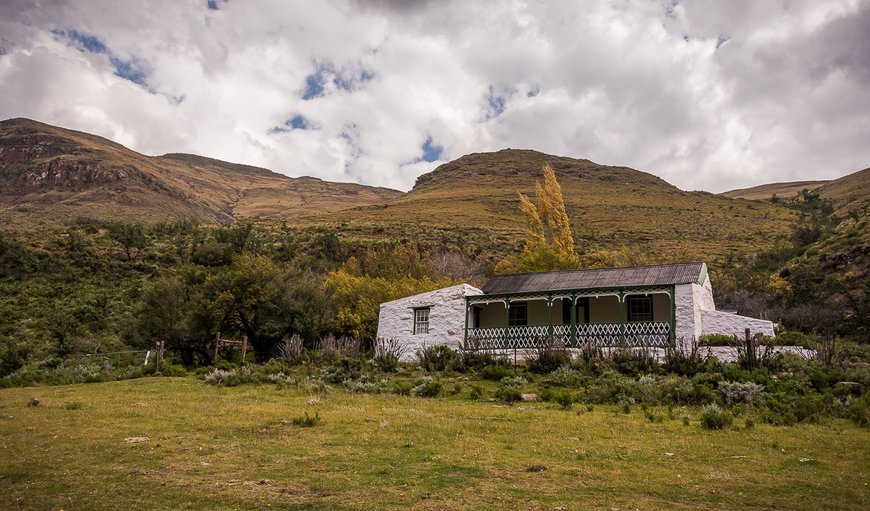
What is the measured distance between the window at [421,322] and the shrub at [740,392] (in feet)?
51.7

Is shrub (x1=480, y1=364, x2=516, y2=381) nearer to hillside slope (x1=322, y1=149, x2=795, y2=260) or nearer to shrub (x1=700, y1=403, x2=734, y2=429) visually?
shrub (x1=700, y1=403, x2=734, y2=429)

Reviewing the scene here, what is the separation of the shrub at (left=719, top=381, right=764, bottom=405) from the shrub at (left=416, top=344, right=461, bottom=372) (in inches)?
383

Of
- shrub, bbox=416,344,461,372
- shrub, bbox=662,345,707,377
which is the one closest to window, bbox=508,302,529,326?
shrub, bbox=416,344,461,372

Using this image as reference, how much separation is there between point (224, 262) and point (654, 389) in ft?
121

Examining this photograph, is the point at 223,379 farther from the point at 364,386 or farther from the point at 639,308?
the point at 639,308

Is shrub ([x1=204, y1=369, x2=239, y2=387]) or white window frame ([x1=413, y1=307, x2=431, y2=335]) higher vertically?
white window frame ([x1=413, y1=307, x2=431, y2=335])

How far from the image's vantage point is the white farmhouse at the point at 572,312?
25.3m

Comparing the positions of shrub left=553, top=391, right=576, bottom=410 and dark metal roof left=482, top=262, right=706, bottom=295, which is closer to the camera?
shrub left=553, top=391, right=576, bottom=410

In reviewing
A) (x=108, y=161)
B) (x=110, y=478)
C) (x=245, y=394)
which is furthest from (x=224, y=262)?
(x=108, y=161)

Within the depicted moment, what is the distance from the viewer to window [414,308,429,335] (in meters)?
29.7

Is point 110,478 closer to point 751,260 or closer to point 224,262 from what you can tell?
point 224,262

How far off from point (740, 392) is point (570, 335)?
11.7 meters

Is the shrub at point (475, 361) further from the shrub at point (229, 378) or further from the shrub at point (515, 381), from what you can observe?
the shrub at point (229, 378)

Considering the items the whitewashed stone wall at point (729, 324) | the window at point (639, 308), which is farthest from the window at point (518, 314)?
the whitewashed stone wall at point (729, 324)
